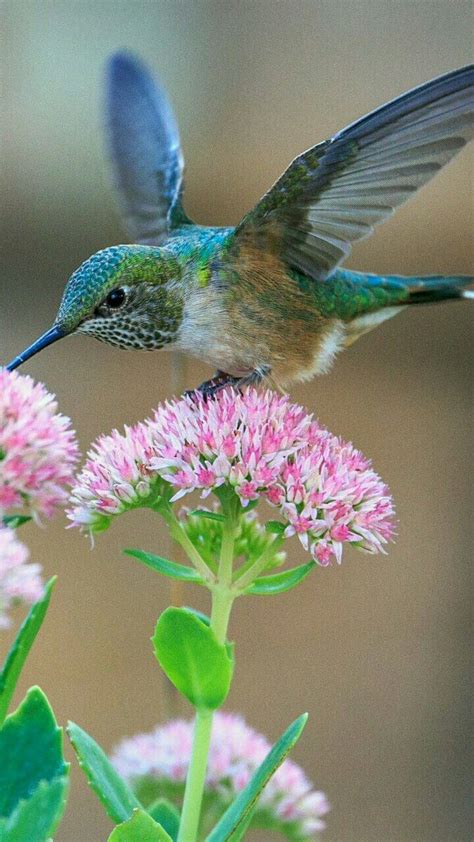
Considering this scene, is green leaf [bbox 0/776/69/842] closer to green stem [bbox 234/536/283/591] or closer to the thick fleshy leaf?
the thick fleshy leaf

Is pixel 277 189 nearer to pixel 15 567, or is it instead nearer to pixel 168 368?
pixel 15 567

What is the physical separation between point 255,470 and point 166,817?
325mm

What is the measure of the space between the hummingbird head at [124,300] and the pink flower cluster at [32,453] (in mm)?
114

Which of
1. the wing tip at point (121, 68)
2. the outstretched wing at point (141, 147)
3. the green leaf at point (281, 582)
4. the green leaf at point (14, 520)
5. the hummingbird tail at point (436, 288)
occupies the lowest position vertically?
the green leaf at point (14, 520)

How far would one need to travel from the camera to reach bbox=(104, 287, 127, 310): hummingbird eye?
3.59 feet

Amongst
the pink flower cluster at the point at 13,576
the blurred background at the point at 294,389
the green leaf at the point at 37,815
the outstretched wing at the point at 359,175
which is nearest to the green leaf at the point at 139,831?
the green leaf at the point at 37,815

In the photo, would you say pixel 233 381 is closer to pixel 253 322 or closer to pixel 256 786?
pixel 253 322

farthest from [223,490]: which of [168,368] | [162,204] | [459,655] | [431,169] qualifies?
[459,655]

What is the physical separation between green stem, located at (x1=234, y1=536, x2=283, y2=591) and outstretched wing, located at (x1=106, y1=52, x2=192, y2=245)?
0.70m

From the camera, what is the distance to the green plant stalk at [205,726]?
82 cm

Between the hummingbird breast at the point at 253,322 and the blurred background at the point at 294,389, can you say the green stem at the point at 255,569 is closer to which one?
the hummingbird breast at the point at 253,322

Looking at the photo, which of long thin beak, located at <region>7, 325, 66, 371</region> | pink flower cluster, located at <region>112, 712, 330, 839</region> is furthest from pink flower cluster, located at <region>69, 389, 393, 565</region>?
pink flower cluster, located at <region>112, 712, 330, 839</region>

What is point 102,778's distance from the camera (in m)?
0.83

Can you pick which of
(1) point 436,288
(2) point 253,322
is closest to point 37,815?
(2) point 253,322
